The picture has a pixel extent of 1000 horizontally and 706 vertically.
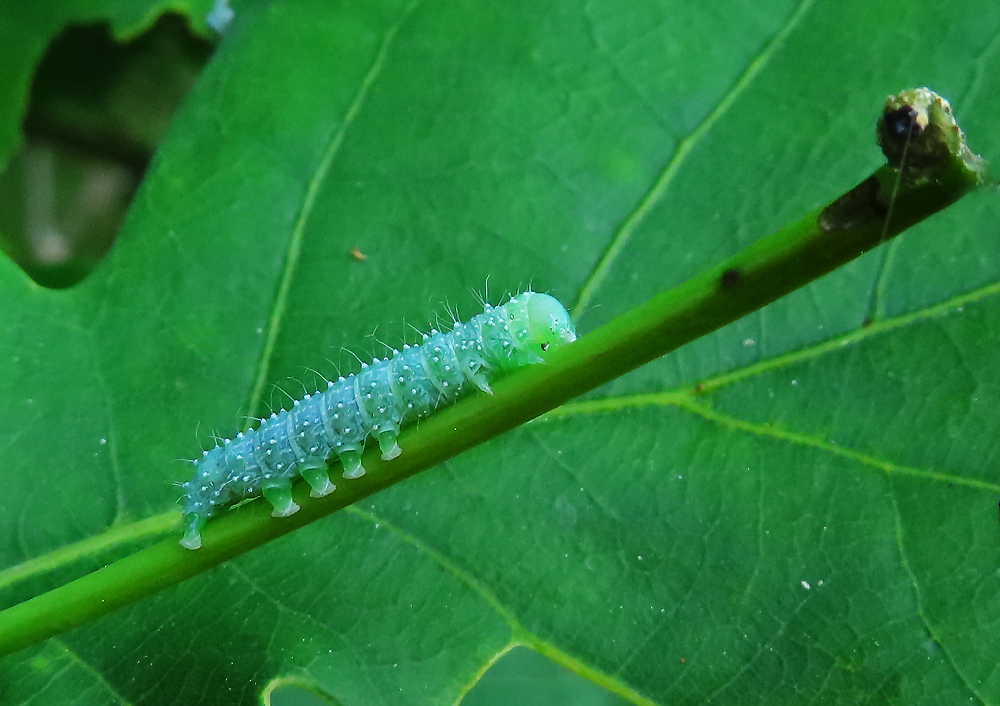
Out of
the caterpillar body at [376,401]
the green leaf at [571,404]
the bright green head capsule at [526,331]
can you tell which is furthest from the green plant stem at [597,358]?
the green leaf at [571,404]

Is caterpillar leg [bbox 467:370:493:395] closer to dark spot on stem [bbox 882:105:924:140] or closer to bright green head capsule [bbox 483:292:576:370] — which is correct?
bright green head capsule [bbox 483:292:576:370]

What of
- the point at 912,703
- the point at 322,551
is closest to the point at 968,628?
the point at 912,703

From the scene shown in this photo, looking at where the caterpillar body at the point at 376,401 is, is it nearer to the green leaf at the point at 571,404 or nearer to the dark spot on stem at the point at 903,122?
the green leaf at the point at 571,404

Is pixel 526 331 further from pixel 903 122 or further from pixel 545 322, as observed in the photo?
pixel 903 122

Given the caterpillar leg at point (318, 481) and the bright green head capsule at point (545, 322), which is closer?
the caterpillar leg at point (318, 481)

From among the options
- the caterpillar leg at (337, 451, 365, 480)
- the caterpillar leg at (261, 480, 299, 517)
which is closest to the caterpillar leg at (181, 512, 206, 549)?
the caterpillar leg at (261, 480, 299, 517)

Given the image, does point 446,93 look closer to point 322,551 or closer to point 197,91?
point 197,91
